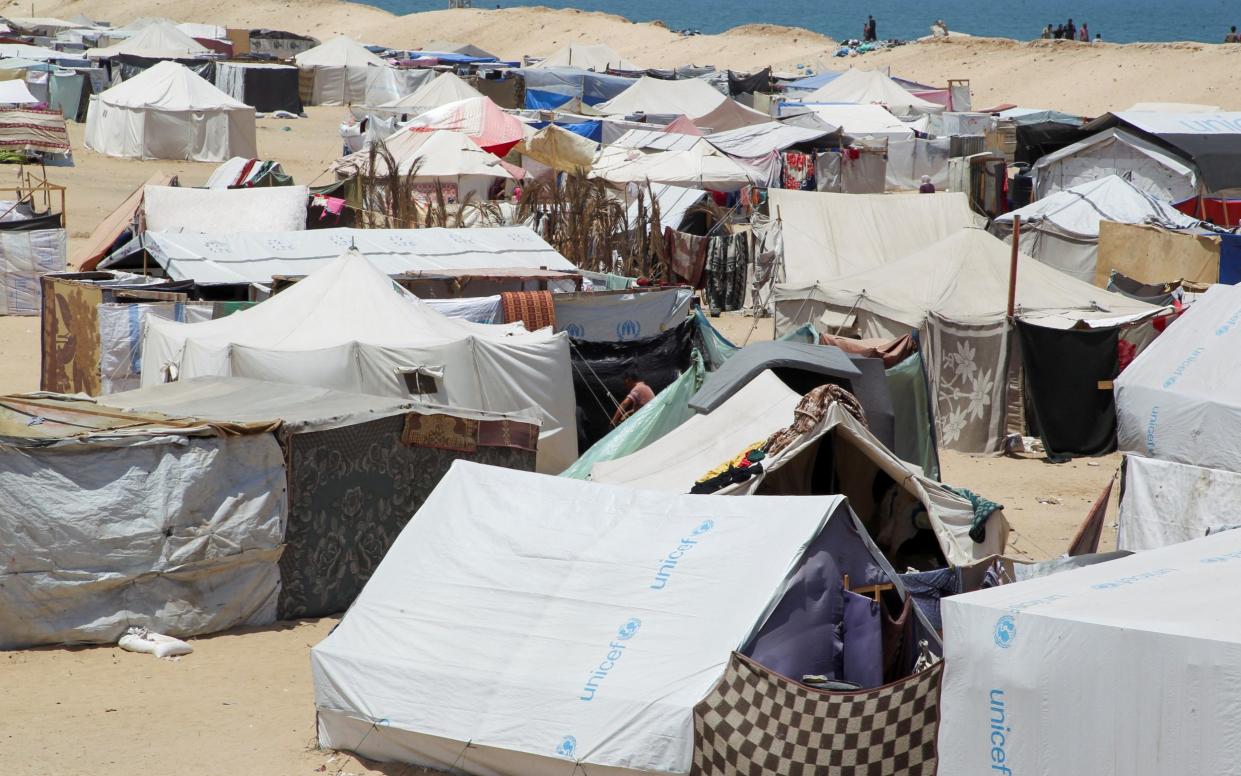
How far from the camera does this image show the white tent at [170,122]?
38.4 meters

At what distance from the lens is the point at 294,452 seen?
10008 mm

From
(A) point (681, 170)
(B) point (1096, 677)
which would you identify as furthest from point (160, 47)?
(B) point (1096, 677)

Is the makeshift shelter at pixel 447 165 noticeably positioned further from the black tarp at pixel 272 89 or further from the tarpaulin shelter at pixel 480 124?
the black tarp at pixel 272 89

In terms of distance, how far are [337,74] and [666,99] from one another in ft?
55.9

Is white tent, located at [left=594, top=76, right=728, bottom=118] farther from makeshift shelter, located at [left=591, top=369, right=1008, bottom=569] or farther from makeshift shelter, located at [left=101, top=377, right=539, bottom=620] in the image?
makeshift shelter, located at [left=101, top=377, right=539, bottom=620]

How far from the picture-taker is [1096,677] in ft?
17.8

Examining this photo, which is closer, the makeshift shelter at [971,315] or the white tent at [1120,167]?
the makeshift shelter at [971,315]

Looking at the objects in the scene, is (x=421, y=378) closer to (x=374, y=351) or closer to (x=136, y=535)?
(x=374, y=351)

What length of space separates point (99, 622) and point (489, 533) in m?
3.00

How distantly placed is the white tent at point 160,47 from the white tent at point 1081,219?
38088 millimetres

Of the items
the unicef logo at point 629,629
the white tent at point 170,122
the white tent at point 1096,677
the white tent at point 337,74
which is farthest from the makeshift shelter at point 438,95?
the white tent at point 1096,677

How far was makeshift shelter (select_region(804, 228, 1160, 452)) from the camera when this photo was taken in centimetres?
1622

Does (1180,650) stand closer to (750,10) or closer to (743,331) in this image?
(743,331)

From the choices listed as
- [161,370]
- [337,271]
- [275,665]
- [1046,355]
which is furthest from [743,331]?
[275,665]
